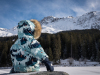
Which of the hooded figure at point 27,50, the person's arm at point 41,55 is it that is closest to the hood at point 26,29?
the hooded figure at point 27,50

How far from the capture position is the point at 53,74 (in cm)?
140

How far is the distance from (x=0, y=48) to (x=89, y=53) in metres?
34.0

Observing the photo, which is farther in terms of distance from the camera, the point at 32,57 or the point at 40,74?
the point at 32,57

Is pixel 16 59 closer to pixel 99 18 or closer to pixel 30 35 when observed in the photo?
pixel 30 35

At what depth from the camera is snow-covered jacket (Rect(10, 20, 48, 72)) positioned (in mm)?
1518

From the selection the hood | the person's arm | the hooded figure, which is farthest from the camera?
the hood

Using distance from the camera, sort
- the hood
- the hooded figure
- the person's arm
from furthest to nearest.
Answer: the hood → the hooded figure → the person's arm

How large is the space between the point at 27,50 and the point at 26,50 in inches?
1.0

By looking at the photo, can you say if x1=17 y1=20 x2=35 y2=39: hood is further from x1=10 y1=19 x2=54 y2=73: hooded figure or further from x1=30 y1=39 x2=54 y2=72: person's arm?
x1=30 y1=39 x2=54 y2=72: person's arm

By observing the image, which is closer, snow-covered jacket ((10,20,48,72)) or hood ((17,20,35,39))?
snow-covered jacket ((10,20,48,72))

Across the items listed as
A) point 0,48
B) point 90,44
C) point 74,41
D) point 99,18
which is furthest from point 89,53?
point 99,18

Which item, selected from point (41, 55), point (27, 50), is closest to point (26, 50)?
point (27, 50)

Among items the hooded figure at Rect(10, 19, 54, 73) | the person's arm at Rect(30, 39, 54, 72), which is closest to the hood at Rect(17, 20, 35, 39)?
the hooded figure at Rect(10, 19, 54, 73)

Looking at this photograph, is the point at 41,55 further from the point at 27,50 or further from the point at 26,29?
the point at 26,29
